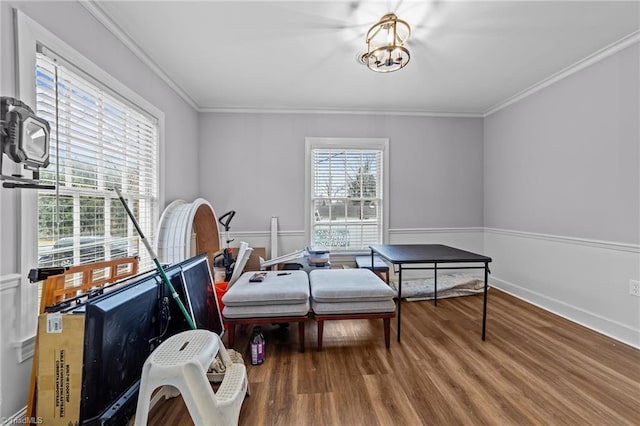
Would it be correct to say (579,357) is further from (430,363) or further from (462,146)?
(462,146)

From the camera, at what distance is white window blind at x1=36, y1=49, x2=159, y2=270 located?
1.56 metres

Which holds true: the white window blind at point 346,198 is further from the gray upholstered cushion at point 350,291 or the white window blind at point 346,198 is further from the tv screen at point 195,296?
the tv screen at point 195,296

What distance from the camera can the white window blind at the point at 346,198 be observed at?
408 centimetres

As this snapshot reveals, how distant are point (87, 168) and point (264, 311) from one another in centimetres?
165

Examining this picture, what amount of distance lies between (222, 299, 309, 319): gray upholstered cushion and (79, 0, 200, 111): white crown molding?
2.36m

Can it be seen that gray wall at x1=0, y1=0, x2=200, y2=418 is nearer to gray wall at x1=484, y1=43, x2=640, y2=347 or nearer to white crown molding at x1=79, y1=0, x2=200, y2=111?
white crown molding at x1=79, y1=0, x2=200, y2=111

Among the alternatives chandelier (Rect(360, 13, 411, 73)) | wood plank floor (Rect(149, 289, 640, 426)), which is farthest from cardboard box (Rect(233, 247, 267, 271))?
chandelier (Rect(360, 13, 411, 73))

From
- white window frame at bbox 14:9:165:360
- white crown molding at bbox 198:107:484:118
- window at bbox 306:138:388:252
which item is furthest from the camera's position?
window at bbox 306:138:388:252

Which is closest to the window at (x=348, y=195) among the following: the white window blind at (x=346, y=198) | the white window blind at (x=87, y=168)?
the white window blind at (x=346, y=198)

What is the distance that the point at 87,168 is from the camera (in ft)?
6.12

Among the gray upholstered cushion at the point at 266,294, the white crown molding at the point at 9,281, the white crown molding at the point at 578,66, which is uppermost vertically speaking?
the white crown molding at the point at 578,66

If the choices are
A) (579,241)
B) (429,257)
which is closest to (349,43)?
(429,257)

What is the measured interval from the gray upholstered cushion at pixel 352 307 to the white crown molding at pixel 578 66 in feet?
10.0

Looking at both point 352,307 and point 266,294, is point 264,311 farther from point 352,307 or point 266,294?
point 352,307
